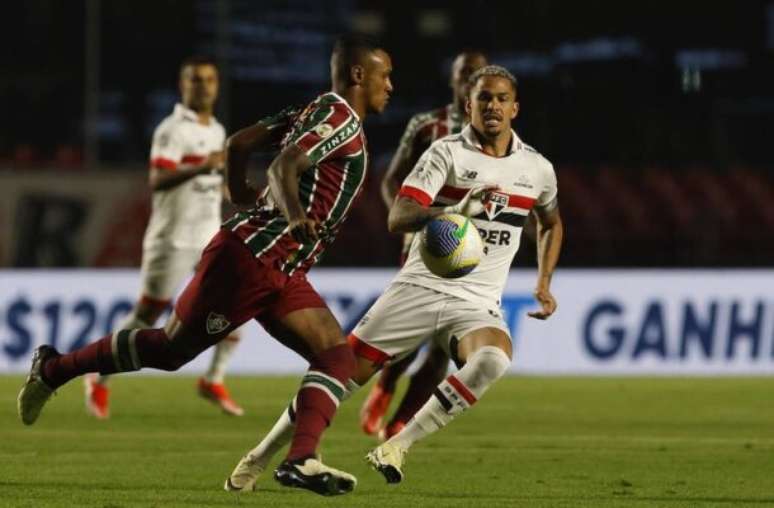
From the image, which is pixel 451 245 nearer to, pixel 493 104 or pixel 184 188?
pixel 493 104

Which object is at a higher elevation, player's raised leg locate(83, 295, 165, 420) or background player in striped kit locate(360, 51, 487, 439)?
background player in striped kit locate(360, 51, 487, 439)

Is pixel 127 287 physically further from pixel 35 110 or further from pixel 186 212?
pixel 35 110

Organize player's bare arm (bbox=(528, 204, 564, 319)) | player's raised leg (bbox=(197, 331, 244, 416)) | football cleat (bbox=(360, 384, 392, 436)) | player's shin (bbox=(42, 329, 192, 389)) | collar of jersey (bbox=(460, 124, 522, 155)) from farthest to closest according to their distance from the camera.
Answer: player's raised leg (bbox=(197, 331, 244, 416)) → football cleat (bbox=(360, 384, 392, 436)) → player's bare arm (bbox=(528, 204, 564, 319)) → collar of jersey (bbox=(460, 124, 522, 155)) → player's shin (bbox=(42, 329, 192, 389))

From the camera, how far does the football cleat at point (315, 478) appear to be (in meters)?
7.05

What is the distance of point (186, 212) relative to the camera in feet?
41.9

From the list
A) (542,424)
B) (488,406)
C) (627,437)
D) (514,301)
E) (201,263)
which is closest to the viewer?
(201,263)

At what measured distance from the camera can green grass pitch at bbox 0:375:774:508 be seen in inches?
315

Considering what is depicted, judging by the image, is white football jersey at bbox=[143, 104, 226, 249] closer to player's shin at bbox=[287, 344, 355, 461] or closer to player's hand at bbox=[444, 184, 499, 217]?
player's hand at bbox=[444, 184, 499, 217]

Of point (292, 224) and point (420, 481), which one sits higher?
point (292, 224)

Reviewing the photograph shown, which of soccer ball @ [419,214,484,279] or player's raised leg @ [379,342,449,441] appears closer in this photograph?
soccer ball @ [419,214,484,279]


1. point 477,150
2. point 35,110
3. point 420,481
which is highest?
point 477,150

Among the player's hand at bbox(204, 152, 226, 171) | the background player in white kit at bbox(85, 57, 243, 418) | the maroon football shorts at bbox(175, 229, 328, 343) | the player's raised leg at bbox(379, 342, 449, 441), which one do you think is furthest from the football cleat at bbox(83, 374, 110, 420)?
the maroon football shorts at bbox(175, 229, 328, 343)

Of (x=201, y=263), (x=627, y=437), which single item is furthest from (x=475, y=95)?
(x=627, y=437)

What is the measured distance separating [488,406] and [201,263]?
6.42 metres
